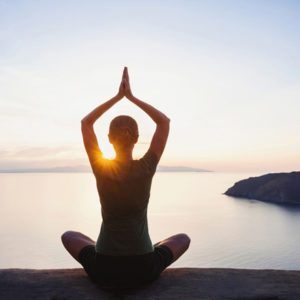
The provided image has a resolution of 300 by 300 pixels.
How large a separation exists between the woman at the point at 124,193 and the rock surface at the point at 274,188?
13116 centimetres

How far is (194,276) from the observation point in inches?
150

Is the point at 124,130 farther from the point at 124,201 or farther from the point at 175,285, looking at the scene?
the point at 175,285

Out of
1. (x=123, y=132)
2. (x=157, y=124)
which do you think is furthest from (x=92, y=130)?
(x=157, y=124)

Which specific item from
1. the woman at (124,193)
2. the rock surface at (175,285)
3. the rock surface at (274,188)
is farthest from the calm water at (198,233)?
the woman at (124,193)

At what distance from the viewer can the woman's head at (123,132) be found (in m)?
2.78

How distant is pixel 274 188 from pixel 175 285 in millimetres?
137291

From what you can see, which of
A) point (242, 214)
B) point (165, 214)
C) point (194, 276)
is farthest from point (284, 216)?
point (194, 276)

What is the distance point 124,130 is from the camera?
2.77 m

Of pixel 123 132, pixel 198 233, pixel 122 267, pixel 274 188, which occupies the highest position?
pixel 123 132

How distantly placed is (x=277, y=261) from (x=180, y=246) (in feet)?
211

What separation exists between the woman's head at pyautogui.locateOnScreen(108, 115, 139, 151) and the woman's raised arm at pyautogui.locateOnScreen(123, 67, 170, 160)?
0.21m

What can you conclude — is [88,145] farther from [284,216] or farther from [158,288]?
[284,216]

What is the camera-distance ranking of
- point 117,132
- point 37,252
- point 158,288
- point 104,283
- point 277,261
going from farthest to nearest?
point 37,252 → point 277,261 → point 158,288 → point 104,283 → point 117,132

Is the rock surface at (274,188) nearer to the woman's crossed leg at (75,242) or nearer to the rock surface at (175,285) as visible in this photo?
the rock surface at (175,285)
